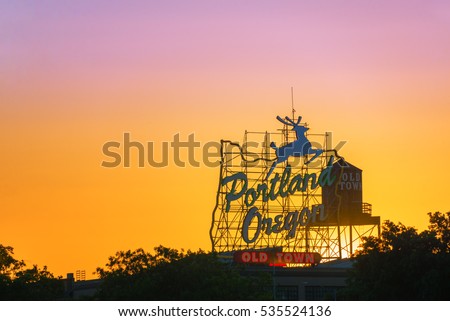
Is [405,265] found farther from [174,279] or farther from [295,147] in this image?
[295,147]

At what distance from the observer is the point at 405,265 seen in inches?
3435

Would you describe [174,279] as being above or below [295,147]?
below

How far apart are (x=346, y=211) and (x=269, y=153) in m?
12.5

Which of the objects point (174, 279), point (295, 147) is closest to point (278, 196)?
point (295, 147)

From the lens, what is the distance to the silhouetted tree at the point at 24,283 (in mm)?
111625

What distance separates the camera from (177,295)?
307 ft

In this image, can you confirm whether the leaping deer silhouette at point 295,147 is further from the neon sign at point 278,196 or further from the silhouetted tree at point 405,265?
the silhouetted tree at point 405,265

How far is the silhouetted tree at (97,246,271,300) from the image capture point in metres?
93.4

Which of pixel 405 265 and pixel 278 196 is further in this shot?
pixel 278 196

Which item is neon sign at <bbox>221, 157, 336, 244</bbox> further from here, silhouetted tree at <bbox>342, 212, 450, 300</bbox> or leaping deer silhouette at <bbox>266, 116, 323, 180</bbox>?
silhouetted tree at <bbox>342, 212, 450, 300</bbox>

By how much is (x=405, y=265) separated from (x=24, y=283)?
3715 cm
